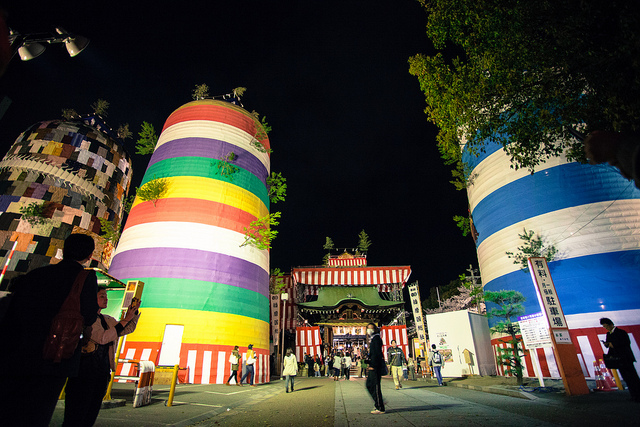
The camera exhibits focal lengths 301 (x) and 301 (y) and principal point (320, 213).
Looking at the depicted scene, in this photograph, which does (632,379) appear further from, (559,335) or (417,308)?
(417,308)

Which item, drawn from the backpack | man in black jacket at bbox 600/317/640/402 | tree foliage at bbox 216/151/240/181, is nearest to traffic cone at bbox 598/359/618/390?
man in black jacket at bbox 600/317/640/402

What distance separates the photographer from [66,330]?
2.06 meters

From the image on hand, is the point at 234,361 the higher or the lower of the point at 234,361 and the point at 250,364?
the higher

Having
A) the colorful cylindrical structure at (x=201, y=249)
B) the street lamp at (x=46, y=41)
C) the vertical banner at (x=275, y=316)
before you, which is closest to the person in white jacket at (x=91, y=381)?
the street lamp at (x=46, y=41)

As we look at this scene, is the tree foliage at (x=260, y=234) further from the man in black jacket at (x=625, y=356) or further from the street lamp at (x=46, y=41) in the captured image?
the man in black jacket at (x=625, y=356)

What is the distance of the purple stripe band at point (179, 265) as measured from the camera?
42.1 feet

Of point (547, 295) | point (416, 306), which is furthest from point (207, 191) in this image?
point (416, 306)

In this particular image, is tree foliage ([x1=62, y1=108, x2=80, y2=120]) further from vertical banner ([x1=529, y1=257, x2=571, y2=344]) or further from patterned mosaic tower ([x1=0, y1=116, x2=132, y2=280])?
vertical banner ([x1=529, y1=257, x2=571, y2=344])

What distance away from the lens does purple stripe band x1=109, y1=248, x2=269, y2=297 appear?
42.1 feet

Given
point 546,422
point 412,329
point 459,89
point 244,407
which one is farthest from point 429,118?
point 412,329

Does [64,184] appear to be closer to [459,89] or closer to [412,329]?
[459,89]

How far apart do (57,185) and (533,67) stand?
22016mm

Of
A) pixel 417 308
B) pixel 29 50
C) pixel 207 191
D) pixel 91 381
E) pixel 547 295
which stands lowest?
pixel 91 381

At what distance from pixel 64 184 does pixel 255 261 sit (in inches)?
484
